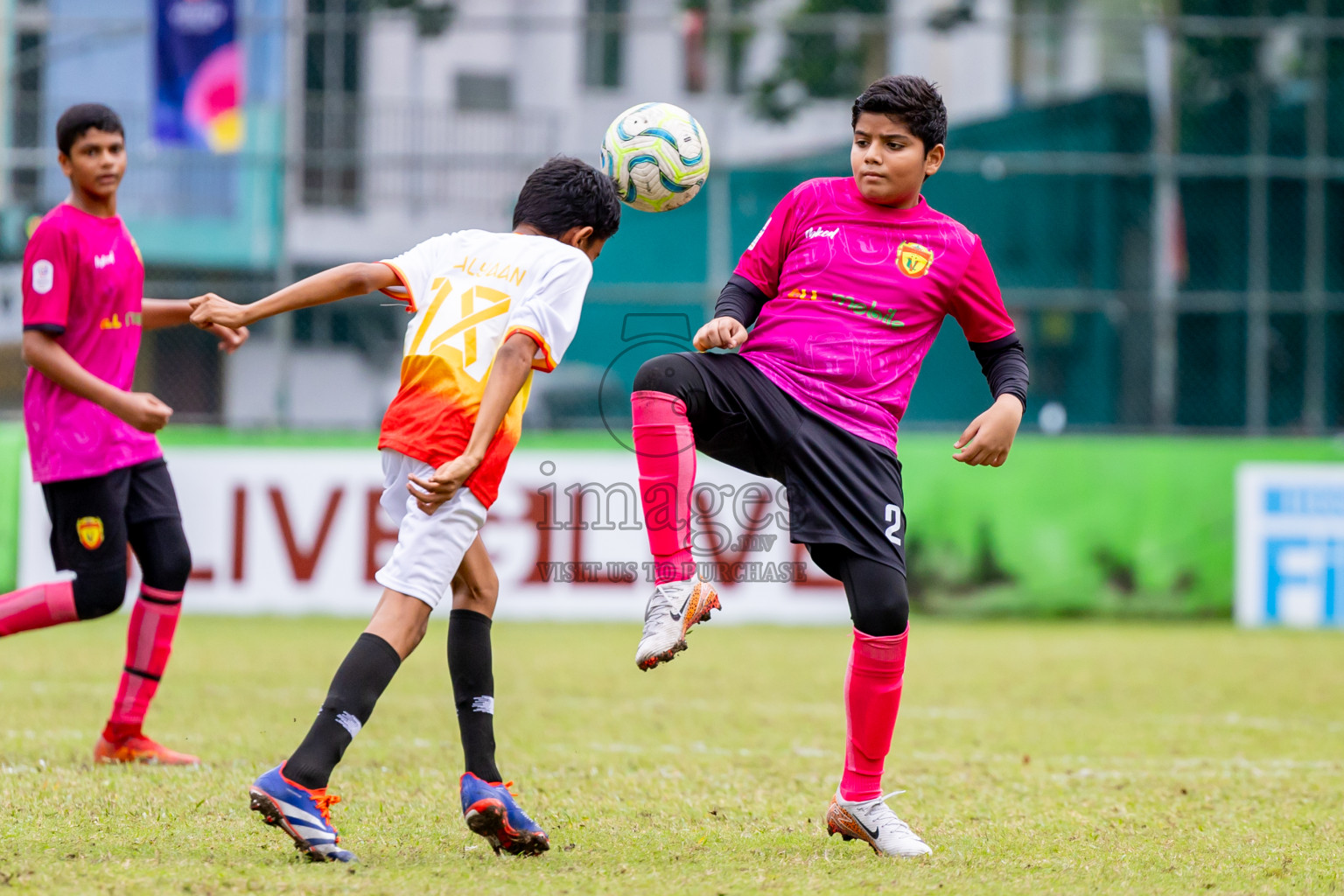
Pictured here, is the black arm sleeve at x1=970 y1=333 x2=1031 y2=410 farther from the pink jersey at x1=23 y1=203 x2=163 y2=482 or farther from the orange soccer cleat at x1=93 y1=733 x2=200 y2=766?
the orange soccer cleat at x1=93 y1=733 x2=200 y2=766

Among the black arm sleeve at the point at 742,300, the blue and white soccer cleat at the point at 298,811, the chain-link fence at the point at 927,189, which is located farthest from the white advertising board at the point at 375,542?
the blue and white soccer cleat at the point at 298,811

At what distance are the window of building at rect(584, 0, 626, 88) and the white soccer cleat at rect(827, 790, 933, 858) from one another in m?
11.4

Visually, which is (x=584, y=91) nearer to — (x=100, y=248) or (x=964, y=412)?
(x=964, y=412)

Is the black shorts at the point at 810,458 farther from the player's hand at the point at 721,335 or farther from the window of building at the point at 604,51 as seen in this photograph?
the window of building at the point at 604,51

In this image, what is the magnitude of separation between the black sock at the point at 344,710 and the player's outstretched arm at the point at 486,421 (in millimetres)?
387

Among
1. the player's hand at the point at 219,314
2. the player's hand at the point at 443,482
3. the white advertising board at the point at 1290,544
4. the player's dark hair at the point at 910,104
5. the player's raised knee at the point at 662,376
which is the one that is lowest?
the white advertising board at the point at 1290,544

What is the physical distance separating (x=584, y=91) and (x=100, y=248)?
10.6 m

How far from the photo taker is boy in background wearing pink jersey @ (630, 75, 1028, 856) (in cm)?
418

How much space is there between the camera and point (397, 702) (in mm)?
7426

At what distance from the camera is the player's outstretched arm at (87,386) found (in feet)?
15.1

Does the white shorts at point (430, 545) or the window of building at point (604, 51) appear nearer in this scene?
the white shorts at point (430, 545)

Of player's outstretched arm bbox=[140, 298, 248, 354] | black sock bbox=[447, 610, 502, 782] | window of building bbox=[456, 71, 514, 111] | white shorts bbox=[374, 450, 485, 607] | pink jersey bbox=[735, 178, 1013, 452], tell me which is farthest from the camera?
window of building bbox=[456, 71, 514, 111]

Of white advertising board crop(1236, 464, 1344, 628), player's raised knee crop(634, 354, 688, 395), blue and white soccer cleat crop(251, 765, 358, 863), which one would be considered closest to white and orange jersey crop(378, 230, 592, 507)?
player's raised knee crop(634, 354, 688, 395)

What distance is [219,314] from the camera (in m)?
4.22
